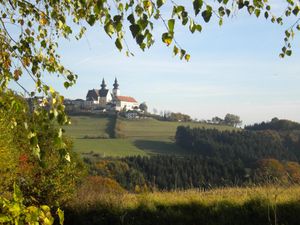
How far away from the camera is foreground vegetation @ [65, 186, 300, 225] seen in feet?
32.4

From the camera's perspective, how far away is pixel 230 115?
11744 cm

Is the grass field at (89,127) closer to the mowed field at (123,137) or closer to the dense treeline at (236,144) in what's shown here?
the mowed field at (123,137)

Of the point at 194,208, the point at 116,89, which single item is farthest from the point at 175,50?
the point at 116,89

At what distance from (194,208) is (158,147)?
70.7 meters

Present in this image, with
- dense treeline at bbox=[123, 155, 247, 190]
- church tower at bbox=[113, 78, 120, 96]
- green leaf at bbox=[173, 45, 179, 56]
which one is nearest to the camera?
green leaf at bbox=[173, 45, 179, 56]

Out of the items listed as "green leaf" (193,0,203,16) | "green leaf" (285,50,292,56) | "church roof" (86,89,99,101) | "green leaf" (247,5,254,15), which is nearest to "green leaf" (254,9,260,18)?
"green leaf" (247,5,254,15)

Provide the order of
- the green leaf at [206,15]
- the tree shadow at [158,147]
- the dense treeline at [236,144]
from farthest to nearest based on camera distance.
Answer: the tree shadow at [158,147]
the dense treeline at [236,144]
the green leaf at [206,15]

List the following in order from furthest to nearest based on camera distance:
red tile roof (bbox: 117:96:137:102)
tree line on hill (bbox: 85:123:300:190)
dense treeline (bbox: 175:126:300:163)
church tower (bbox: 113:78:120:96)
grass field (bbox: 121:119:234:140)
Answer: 1. church tower (bbox: 113:78:120:96)
2. red tile roof (bbox: 117:96:137:102)
3. grass field (bbox: 121:119:234:140)
4. dense treeline (bbox: 175:126:300:163)
5. tree line on hill (bbox: 85:123:300:190)

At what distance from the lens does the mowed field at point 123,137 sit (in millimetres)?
73062

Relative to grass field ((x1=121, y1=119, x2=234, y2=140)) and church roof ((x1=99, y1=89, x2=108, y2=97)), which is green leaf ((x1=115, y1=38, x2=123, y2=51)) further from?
church roof ((x1=99, y1=89, x2=108, y2=97))

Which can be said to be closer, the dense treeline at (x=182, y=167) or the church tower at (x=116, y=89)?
the dense treeline at (x=182, y=167)

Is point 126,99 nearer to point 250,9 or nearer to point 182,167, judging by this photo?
point 182,167

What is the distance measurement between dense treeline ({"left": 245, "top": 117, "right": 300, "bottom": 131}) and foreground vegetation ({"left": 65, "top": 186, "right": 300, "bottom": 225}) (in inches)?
3369

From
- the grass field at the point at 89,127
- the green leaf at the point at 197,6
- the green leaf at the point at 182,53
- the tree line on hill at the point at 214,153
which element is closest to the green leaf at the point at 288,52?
the green leaf at the point at 182,53
